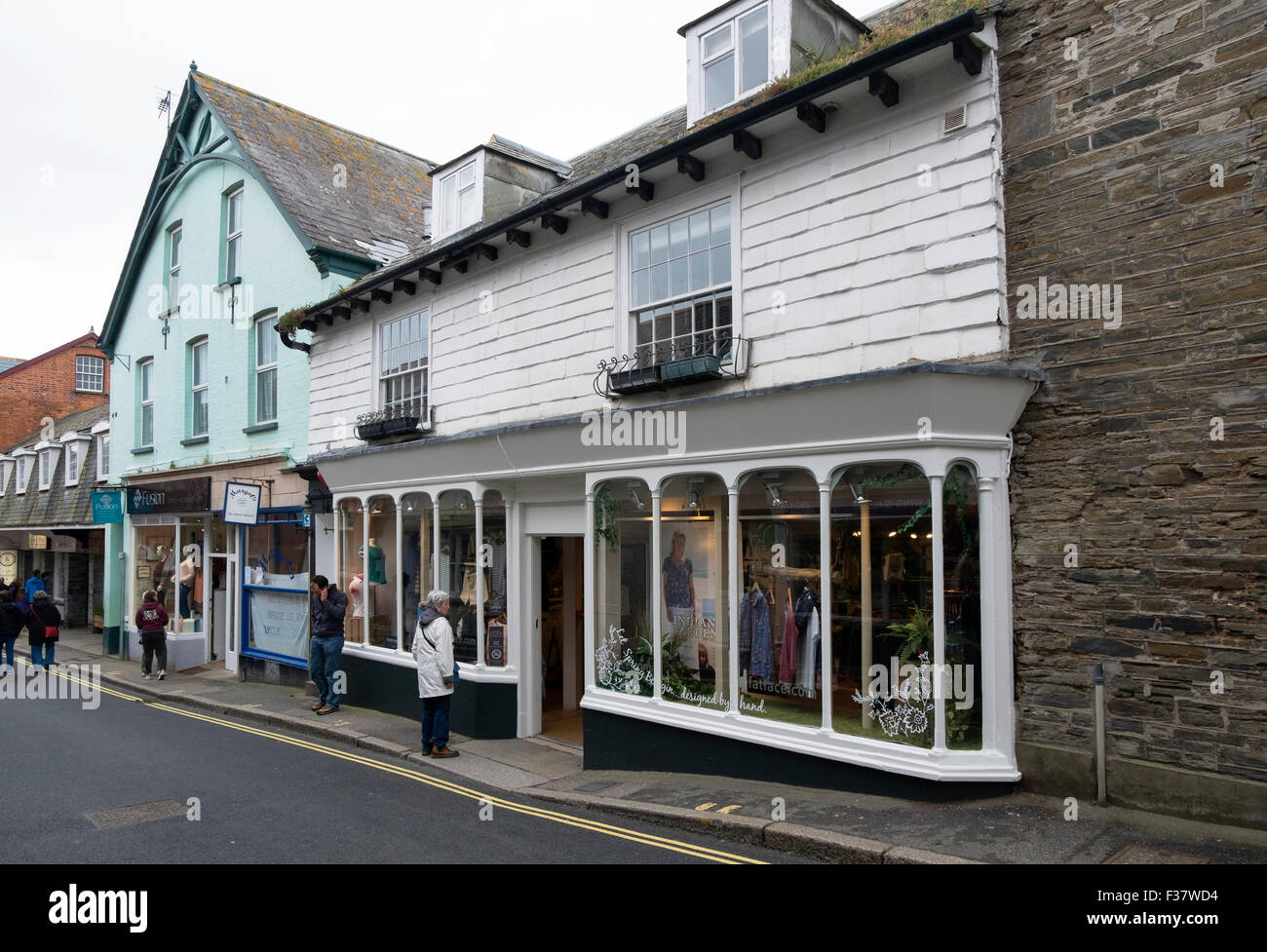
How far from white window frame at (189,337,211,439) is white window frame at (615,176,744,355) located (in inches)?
480

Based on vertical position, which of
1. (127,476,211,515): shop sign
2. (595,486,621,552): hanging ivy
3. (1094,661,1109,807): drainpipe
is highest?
(127,476,211,515): shop sign

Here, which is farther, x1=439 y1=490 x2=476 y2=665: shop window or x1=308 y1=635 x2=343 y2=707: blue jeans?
x1=308 y1=635 x2=343 y2=707: blue jeans

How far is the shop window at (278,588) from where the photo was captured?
15.1 m

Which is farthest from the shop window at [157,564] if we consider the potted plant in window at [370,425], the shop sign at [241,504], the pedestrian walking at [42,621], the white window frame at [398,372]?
the white window frame at [398,372]

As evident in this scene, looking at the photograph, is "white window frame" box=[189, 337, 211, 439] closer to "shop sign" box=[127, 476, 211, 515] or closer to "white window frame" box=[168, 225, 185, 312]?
"shop sign" box=[127, 476, 211, 515]

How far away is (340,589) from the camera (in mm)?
13516

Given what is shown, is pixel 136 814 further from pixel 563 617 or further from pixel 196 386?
pixel 196 386

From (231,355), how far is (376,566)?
7.05m

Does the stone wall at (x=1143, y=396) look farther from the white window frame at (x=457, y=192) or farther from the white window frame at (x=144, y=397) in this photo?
the white window frame at (x=144, y=397)

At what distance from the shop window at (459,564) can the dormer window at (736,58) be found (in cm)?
571

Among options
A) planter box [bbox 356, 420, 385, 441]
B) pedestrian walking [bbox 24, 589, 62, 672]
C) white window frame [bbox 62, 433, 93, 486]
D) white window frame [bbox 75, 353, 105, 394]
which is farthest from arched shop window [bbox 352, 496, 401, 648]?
white window frame [bbox 75, 353, 105, 394]

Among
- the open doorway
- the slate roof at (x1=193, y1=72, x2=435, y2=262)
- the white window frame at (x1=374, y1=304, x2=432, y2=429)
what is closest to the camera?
the open doorway

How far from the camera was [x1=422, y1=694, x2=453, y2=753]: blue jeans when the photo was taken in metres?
9.73

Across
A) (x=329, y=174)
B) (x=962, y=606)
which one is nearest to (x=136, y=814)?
(x=962, y=606)
